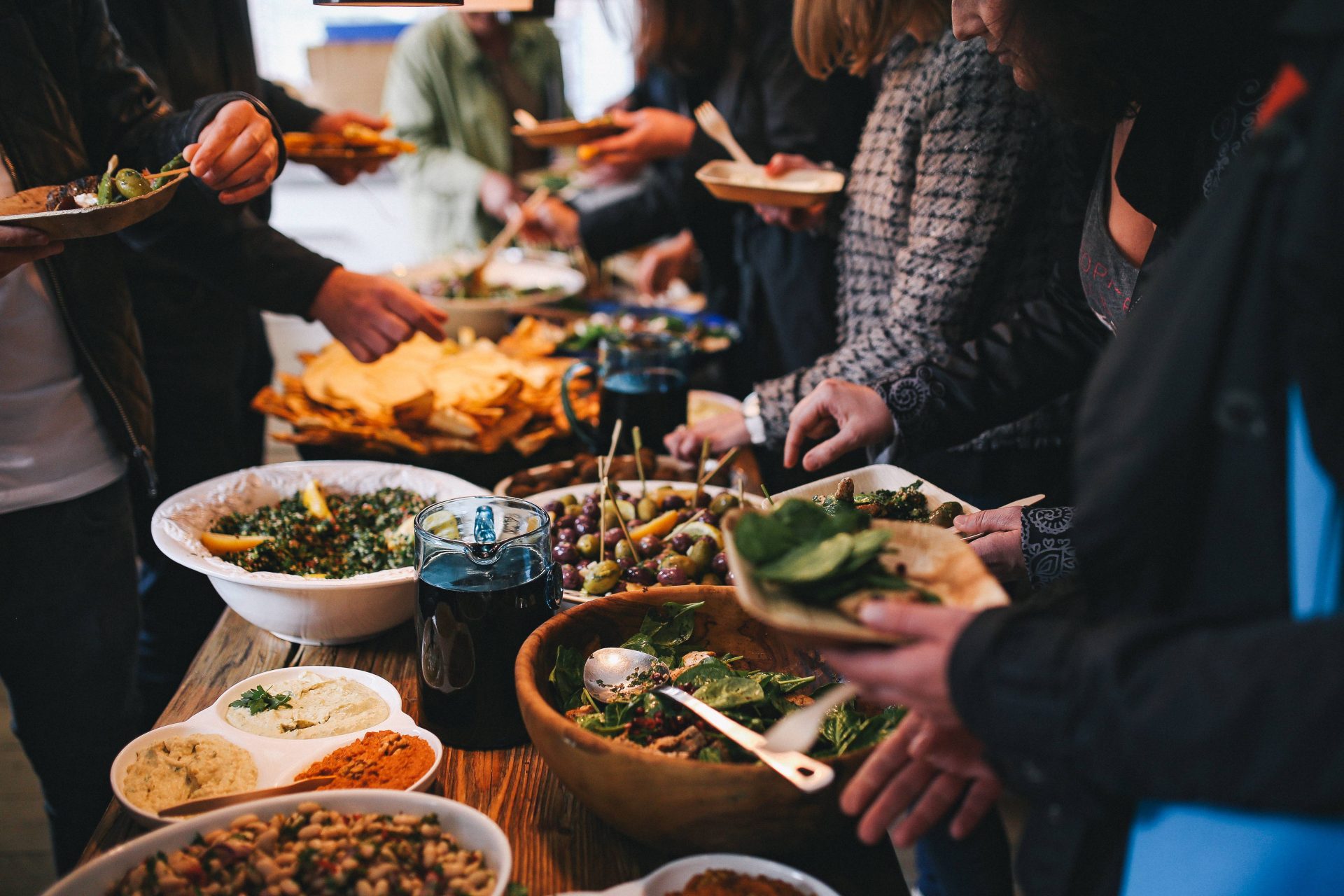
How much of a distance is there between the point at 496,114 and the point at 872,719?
153 inches

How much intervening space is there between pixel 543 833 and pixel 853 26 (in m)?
1.65

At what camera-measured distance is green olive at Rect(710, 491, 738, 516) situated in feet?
5.16

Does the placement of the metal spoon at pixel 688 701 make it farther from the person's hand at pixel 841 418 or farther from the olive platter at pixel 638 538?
the person's hand at pixel 841 418

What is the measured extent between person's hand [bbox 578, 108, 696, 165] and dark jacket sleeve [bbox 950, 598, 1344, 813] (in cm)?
230

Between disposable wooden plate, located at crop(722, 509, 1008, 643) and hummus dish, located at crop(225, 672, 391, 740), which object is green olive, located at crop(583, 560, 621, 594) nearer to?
hummus dish, located at crop(225, 672, 391, 740)

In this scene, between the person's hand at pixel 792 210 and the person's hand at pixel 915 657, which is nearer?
the person's hand at pixel 915 657

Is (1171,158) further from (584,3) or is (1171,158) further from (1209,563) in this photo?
(584,3)

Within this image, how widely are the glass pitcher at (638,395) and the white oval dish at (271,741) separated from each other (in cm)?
85

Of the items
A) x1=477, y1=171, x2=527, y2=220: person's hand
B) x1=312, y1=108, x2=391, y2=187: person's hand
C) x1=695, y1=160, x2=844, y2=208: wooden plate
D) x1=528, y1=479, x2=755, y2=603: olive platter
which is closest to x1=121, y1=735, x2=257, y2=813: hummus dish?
x1=528, y1=479, x2=755, y2=603: olive platter

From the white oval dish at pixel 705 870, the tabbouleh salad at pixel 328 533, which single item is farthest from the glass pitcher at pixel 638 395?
the white oval dish at pixel 705 870

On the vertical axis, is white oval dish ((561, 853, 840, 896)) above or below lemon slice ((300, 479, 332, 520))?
above

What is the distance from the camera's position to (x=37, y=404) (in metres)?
1.53

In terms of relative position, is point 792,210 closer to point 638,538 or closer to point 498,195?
point 638,538

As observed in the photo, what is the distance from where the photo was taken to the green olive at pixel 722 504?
1571 mm
